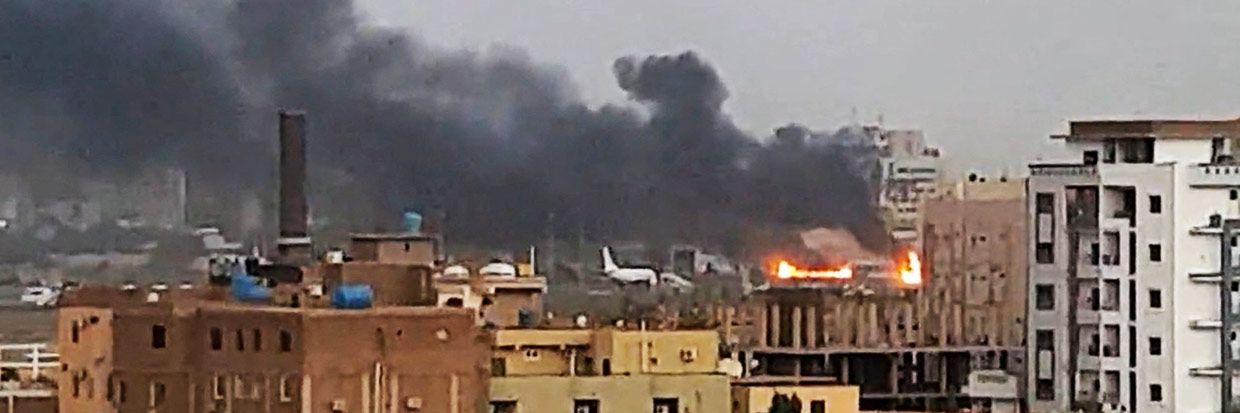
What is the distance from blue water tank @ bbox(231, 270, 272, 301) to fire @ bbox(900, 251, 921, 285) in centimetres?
1049

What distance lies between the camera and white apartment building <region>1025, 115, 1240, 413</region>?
22906mm

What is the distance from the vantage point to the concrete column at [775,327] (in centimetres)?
2588

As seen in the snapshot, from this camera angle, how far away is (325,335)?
672 inches

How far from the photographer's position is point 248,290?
1895 centimetres

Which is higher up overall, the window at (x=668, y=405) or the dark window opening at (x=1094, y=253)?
the dark window opening at (x=1094, y=253)

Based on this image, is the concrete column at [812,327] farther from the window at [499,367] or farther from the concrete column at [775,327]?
the window at [499,367]

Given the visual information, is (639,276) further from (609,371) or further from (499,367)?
(499,367)

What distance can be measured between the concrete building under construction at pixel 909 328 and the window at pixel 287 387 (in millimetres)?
6123

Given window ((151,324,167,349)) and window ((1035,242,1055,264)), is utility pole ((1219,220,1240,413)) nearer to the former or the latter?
window ((1035,242,1055,264))

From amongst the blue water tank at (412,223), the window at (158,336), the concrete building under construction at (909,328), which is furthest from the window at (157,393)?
the concrete building under construction at (909,328)

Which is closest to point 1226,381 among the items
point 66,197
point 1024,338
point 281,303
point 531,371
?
point 1024,338

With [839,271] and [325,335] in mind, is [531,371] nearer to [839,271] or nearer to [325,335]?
[325,335]

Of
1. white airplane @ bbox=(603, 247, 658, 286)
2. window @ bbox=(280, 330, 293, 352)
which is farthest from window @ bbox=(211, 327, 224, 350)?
white airplane @ bbox=(603, 247, 658, 286)

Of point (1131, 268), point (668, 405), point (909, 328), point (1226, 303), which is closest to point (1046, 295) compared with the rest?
point (1131, 268)
